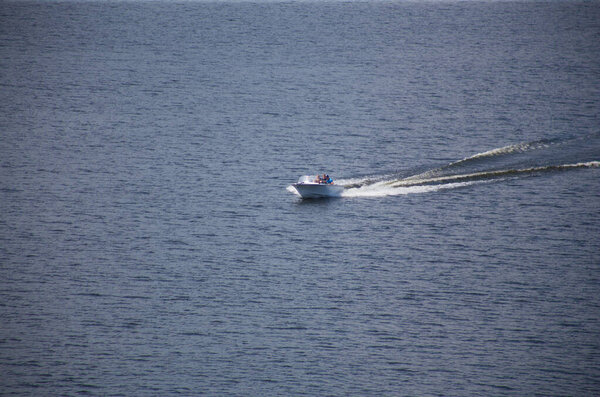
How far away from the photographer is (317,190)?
119 metres

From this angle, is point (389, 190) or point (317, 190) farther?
point (389, 190)

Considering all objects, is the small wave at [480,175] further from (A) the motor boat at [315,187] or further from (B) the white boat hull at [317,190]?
(A) the motor boat at [315,187]

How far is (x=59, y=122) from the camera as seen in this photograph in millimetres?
158250

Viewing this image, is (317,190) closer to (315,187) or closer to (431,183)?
(315,187)

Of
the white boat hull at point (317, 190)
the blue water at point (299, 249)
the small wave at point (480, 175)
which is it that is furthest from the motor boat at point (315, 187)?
the small wave at point (480, 175)

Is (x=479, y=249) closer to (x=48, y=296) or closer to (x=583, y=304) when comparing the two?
(x=583, y=304)

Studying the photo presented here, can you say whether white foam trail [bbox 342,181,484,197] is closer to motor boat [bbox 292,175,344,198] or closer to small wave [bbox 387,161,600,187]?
small wave [bbox 387,161,600,187]

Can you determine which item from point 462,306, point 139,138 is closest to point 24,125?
point 139,138

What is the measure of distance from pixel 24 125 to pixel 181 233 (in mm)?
61659

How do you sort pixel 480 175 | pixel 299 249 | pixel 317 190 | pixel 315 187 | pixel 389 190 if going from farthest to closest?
pixel 480 175 < pixel 389 190 < pixel 317 190 < pixel 315 187 < pixel 299 249

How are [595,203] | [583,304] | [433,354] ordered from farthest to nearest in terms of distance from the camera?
[595,203]
[583,304]
[433,354]

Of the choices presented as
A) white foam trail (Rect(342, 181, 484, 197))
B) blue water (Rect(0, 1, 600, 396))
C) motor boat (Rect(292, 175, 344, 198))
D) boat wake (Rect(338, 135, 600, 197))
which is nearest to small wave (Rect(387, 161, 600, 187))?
boat wake (Rect(338, 135, 600, 197))

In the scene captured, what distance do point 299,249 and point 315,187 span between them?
17.2m

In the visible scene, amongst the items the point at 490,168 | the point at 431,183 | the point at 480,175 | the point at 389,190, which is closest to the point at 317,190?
the point at 389,190
